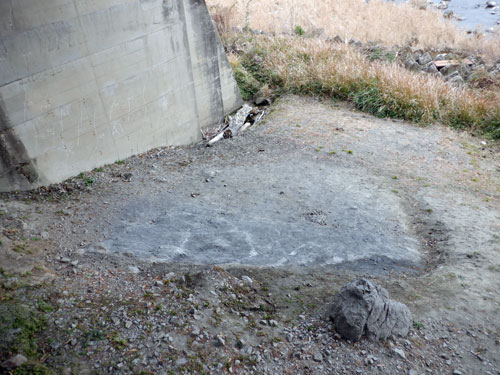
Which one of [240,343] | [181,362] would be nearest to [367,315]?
[240,343]

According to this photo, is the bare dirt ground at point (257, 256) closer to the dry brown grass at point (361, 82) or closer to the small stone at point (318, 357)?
the small stone at point (318, 357)

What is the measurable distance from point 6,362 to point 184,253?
244 centimetres

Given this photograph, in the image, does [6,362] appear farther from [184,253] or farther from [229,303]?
[184,253]

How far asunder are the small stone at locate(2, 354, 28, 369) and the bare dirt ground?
0.26 feet

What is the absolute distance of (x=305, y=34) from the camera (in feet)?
50.6

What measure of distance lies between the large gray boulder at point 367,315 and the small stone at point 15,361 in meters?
2.68

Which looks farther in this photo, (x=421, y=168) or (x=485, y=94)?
(x=485, y=94)

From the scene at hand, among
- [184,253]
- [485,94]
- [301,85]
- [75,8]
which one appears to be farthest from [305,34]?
[184,253]

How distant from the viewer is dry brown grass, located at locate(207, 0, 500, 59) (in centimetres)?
1509

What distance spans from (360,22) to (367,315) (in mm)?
15944

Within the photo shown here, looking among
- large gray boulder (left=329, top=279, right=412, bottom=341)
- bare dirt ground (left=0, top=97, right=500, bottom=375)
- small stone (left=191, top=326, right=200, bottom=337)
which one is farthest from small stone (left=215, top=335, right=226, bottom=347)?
large gray boulder (left=329, top=279, right=412, bottom=341)

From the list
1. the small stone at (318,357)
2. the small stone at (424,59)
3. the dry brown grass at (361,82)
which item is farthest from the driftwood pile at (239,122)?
the small stone at (318,357)

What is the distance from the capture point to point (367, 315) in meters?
3.77

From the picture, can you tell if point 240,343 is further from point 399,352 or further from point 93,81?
point 93,81
